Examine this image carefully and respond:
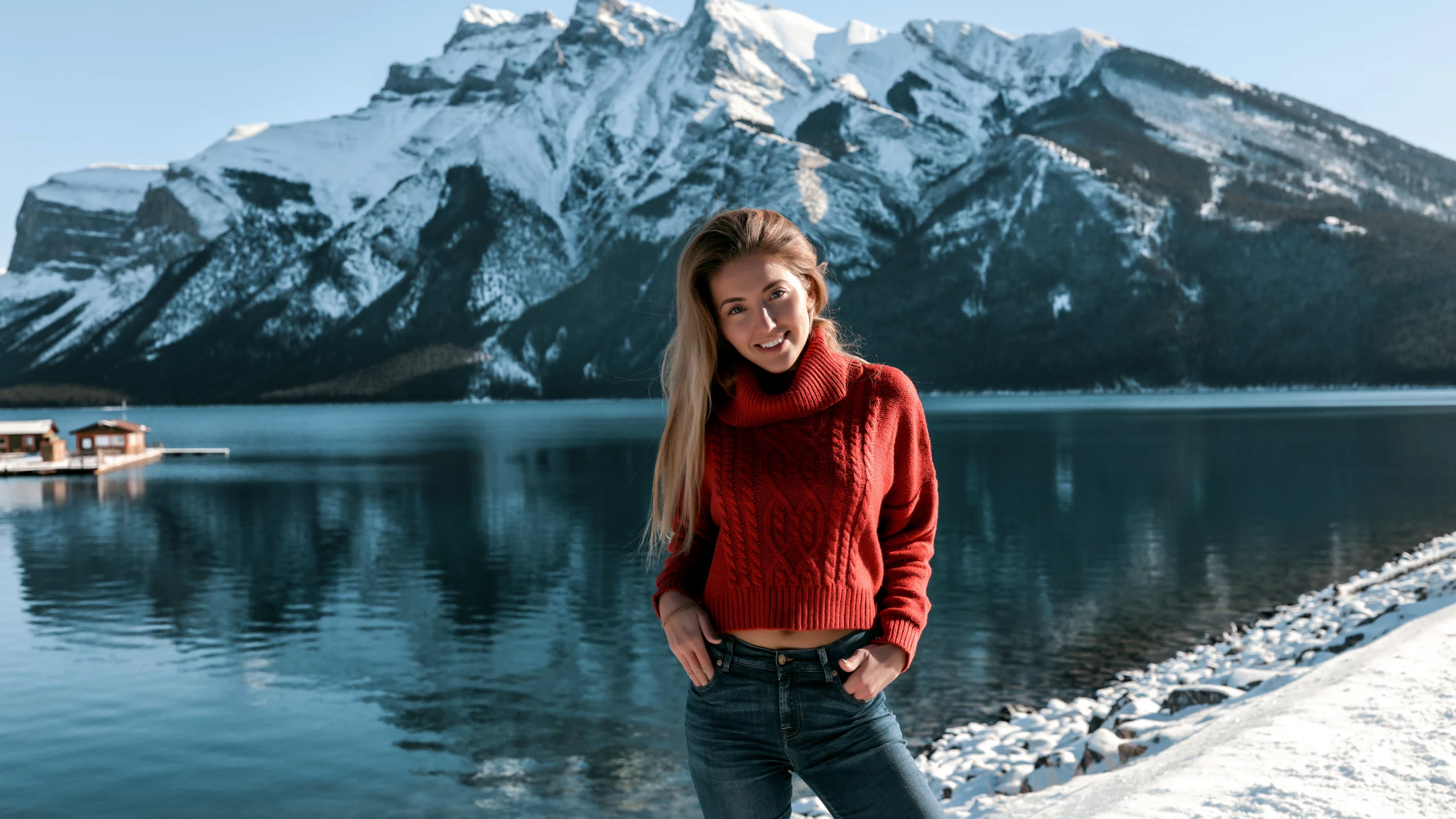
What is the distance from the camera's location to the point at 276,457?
111 m

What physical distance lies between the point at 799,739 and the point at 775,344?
4.39 feet

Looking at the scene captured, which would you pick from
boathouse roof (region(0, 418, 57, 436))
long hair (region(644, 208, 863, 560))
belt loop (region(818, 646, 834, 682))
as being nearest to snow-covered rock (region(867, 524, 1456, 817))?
belt loop (region(818, 646, 834, 682))

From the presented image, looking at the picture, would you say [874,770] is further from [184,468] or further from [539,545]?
[184,468]

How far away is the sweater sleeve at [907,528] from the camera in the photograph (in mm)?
3662

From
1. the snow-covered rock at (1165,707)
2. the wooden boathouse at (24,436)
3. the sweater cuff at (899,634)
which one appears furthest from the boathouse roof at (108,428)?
the sweater cuff at (899,634)

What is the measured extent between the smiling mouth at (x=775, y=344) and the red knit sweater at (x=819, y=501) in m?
0.11

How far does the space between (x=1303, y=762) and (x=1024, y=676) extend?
16.2m

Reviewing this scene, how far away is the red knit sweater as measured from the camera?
3.58m

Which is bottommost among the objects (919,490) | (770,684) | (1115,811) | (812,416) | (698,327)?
(1115,811)

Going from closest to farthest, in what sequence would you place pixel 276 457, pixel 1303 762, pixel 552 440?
pixel 1303 762, pixel 276 457, pixel 552 440

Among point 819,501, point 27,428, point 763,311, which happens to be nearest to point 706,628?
point 819,501

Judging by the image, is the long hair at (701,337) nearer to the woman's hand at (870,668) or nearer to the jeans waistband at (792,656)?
the jeans waistband at (792,656)

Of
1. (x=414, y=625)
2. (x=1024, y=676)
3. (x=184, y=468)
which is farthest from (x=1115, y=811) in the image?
(x=184, y=468)

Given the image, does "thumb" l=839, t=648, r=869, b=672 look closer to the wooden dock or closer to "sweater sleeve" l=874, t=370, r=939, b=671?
"sweater sleeve" l=874, t=370, r=939, b=671
